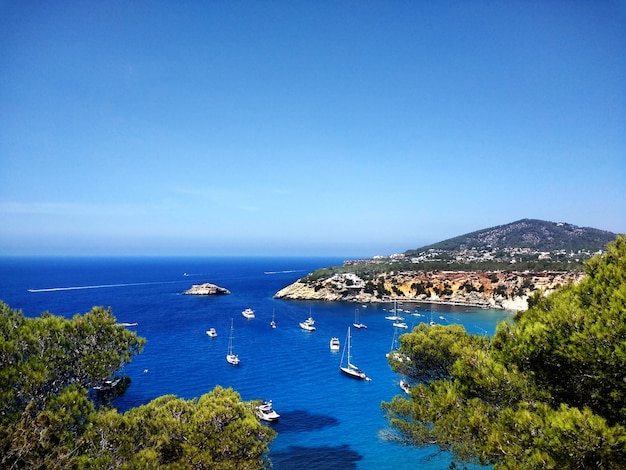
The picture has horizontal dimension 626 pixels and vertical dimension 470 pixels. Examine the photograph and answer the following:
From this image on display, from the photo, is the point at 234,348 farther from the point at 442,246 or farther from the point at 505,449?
the point at 442,246

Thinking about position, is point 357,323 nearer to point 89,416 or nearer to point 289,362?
point 289,362

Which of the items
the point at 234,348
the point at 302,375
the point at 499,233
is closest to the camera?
the point at 302,375

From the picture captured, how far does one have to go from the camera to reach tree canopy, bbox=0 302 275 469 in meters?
6.78

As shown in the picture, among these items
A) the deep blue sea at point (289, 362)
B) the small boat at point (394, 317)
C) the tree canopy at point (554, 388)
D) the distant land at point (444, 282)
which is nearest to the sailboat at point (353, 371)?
the deep blue sea at point (289, 362)

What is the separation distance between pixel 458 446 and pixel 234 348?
110ft

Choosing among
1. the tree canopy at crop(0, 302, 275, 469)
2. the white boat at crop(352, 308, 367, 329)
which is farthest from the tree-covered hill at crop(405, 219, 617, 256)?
the tree canopy at crop(0, 302, 275, 469)

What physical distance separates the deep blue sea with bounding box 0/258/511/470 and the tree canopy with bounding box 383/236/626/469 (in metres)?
5.27

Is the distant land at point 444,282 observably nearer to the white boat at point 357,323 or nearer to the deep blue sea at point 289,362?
the deep blue sea at point 289,362

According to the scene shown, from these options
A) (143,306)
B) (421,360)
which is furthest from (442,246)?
(421,360)

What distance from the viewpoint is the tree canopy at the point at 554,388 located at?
17.2 feet

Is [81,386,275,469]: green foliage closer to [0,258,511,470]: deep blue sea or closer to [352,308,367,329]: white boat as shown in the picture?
[0,258,511,470]: deep blue sea

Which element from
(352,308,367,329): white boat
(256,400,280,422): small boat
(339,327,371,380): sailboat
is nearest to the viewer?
(256,400,280,422): small boat

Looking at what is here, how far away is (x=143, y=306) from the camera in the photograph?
65.6 meters

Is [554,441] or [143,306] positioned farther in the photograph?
[143,306]
